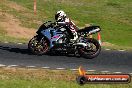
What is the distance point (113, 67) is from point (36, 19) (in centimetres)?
2246

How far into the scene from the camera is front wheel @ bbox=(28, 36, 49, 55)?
19.8m

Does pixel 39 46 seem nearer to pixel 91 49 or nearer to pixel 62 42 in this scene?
pixel 62 42

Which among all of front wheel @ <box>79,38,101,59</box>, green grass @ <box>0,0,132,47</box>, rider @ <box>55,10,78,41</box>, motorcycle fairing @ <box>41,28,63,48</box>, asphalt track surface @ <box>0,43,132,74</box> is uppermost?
rider @ <box>55,10,78,41</box>

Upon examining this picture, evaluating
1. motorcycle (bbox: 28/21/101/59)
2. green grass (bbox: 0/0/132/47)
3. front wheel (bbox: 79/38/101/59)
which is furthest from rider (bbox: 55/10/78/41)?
green grass (bbox: 0/0/132/47)

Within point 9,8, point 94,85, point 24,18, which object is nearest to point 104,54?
point 94,85

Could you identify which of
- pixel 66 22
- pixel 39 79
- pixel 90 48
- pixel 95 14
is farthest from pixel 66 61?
pixel 95 14

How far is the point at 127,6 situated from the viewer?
56219 mm

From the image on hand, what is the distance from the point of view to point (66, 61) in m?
18.8

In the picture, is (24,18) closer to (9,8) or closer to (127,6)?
(9,8)

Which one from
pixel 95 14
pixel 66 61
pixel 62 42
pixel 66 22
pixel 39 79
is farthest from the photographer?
pixel 95 14

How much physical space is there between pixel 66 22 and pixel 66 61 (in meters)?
1.93

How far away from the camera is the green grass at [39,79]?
13.8m

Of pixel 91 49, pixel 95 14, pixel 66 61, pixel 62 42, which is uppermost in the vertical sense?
pixel 62 42

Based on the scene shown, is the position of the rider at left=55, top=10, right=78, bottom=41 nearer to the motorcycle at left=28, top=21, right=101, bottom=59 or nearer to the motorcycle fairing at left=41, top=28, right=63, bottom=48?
the motorcycle at left=28, top=21, right=101, bottom=59
